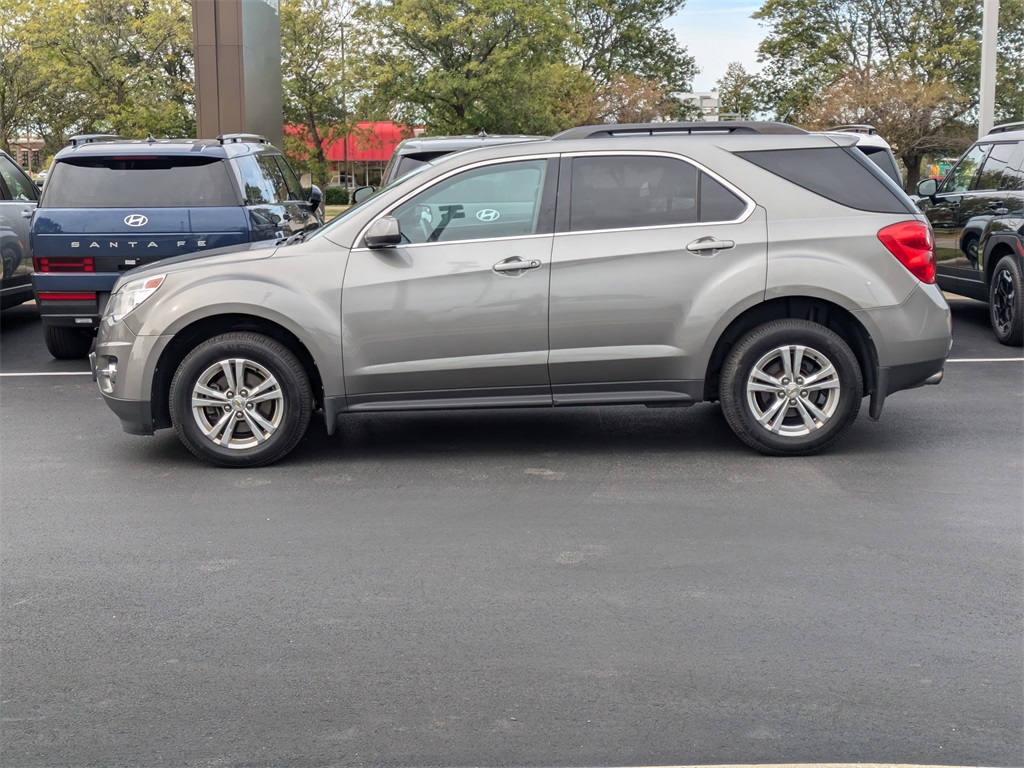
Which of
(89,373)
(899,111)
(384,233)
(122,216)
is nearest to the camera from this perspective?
(384,233)

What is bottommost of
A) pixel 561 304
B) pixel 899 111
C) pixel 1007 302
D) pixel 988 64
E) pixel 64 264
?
pixel 1007 302

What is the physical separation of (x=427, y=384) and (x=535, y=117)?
40.8 metres

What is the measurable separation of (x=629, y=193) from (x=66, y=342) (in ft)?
20.6

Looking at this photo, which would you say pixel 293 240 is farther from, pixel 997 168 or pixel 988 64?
pixel 988 64

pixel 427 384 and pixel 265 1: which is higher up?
pixel 265 1

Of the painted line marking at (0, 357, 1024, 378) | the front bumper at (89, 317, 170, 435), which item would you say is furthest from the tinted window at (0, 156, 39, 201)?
the front bumper at (89, 317, 170, 435)

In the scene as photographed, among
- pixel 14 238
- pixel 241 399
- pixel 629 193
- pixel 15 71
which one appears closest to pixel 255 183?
pixel 14 238

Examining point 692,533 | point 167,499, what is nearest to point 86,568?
point 167,499

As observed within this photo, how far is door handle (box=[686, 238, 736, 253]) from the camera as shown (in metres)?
Result: 7.11

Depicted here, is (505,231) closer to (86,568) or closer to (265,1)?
(86,568)

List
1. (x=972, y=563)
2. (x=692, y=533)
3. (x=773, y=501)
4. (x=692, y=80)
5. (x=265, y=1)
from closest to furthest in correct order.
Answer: (x=972, y=563)
(x=692, y=533)
(x=773, y=501)
(x=265, y=1)
(x=692, y=80)

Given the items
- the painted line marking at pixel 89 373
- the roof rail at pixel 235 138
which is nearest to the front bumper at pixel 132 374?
the painted line marking at pixel 89 373

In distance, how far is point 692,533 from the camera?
5.80m

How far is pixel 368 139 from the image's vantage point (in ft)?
161
